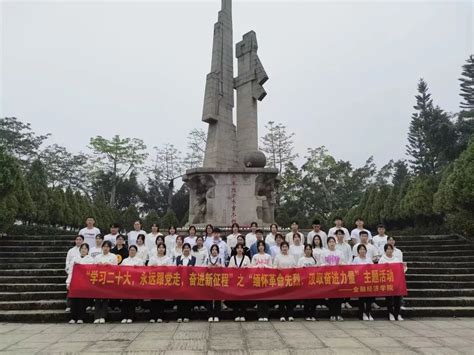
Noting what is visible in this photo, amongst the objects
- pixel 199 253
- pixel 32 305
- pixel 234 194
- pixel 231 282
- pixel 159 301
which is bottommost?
pixel 32 305

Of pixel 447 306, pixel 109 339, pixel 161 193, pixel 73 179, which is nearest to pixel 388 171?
pixel 161 193

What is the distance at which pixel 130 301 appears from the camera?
629cm

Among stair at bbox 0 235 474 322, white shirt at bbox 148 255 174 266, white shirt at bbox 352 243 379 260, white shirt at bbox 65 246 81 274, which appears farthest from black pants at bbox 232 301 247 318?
white shirt at bbox 65 246 81 274

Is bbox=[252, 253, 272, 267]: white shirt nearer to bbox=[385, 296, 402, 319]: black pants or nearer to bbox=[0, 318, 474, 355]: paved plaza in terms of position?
bbox=[0, 318, 474, 355]: paved plaza

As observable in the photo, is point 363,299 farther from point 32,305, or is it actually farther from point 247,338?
point 32,305

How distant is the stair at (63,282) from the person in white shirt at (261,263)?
28 cm

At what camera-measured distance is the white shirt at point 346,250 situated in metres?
6.99

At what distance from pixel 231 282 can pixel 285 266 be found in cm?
97

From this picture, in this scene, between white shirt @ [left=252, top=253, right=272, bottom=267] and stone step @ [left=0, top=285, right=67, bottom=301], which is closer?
white shirt @ [left=252, top=253, right=272, bottom=267]

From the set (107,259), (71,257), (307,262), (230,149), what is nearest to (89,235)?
(71,257)

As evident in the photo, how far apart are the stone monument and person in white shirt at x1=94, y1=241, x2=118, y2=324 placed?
5.92 m

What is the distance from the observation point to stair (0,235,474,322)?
6.69 metres

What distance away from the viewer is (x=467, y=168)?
12102 mm

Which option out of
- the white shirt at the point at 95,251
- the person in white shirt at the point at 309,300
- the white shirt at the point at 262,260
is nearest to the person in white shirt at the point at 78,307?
the white shirt at the point at 95,251
